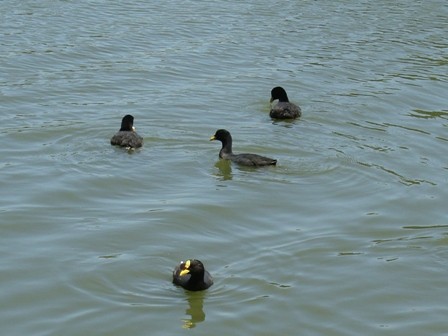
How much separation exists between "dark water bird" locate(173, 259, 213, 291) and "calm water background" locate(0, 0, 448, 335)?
16 centimetres

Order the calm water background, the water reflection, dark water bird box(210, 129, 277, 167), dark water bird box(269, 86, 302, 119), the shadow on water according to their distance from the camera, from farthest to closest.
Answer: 1. dark water bird box(269, 86, 302, 119)
2. dark water bird box(210, 129, 277, 167)
3. the shadow on water
4. the calm water background
5. the water reflection

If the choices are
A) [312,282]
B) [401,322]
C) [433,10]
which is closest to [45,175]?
A: [312,282]

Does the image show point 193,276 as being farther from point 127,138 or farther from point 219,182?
point 127,138

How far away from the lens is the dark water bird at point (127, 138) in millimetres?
17734

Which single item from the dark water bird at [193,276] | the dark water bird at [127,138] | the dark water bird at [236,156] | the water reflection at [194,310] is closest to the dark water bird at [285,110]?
the dark water bird at [236,156]

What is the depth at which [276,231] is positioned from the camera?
47.9 feet

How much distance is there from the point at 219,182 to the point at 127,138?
6.07 feet

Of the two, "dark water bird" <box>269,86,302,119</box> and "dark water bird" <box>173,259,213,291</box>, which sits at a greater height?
"dark water bird" <box>269,86,302,119</box>

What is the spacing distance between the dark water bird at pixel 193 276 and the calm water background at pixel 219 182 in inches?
6.5

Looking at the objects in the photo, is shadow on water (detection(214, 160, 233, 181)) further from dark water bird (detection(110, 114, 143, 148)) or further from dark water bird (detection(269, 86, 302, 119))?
dark water bird (detection(269, 86, 302, 119))

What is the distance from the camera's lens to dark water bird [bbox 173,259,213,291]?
1216 centimetres

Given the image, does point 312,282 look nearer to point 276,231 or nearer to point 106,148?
point 276,231

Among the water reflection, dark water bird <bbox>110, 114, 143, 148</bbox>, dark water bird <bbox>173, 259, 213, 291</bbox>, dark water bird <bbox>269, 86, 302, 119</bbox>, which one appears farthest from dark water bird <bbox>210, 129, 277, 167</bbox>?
the water reflection

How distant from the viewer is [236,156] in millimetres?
17562
